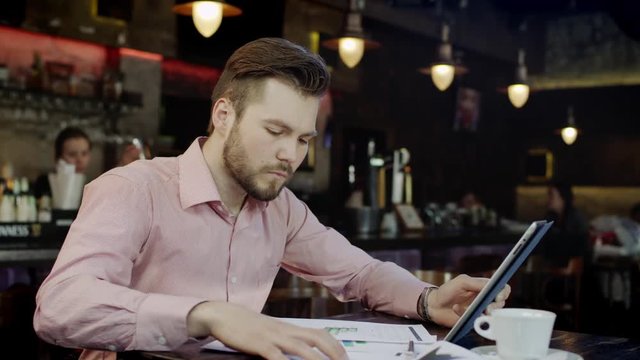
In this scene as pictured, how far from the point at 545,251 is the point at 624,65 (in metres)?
6.12

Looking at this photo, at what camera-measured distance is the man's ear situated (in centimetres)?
169

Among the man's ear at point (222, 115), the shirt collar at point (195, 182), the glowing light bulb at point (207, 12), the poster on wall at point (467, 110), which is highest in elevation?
the glowing light bulb at point (207, 12)

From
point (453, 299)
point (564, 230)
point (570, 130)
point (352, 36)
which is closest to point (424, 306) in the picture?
point (453, 299)

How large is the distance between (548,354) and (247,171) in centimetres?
68

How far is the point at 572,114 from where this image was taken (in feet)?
38.0

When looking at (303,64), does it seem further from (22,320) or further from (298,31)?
(298,31)

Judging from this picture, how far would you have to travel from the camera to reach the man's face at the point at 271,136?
1.59 metres

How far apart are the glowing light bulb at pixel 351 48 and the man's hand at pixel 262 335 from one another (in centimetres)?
475

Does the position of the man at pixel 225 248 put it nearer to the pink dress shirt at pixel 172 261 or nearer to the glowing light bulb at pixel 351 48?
the pink dress shirt at pixel 172 261

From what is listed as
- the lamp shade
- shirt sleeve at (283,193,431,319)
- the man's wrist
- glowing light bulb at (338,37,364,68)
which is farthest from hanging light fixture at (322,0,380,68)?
the man's wrist

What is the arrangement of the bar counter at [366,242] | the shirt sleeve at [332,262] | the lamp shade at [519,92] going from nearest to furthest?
the shirt sleeve at [332,262] → the bar counter at [366,242] → the lamp shade at [519,92]

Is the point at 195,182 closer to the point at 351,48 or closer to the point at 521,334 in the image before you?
the point at 521,334

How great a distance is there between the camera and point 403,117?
1037 centimetres

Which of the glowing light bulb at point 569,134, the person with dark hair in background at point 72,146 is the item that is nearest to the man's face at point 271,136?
the person with dark hair in background at point 72,146
